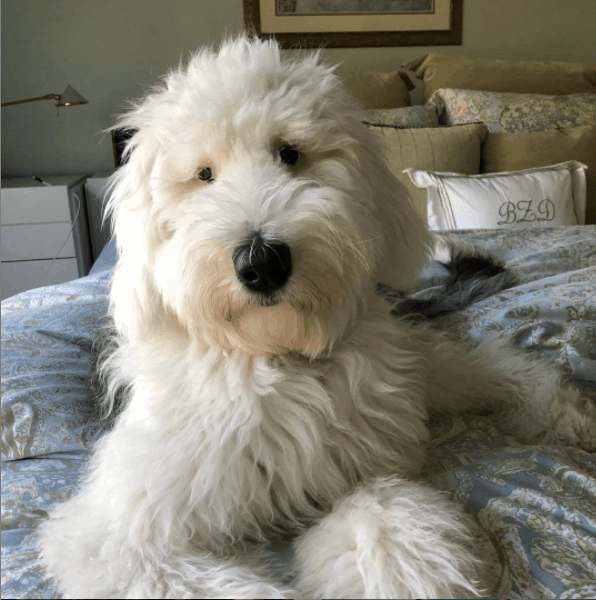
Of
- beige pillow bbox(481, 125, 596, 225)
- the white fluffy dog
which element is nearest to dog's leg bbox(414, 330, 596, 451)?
the white fluffy dog

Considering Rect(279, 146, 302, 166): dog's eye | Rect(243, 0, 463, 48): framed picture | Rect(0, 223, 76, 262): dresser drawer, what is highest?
Rect(243, 0, 463, 48): framed picture

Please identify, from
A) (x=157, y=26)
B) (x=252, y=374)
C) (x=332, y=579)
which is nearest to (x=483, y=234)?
(x=252, y=374)

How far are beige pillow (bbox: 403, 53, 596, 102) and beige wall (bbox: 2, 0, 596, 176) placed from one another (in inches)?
17.4

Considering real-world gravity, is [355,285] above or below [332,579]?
above

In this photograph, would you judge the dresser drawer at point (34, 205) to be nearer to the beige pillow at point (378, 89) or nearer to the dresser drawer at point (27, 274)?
the dresser drawer at point (27, 274)

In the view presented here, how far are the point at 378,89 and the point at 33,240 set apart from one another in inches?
78.2

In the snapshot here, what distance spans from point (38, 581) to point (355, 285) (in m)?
0.56

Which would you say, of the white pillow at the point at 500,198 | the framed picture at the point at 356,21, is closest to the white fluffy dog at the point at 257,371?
the white pillow at the point at 500,198

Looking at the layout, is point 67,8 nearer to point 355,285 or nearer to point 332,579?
point 355,285

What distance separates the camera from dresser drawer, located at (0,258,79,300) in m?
3.22

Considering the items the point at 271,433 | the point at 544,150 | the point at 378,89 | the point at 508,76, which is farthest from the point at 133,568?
the point at 508,76

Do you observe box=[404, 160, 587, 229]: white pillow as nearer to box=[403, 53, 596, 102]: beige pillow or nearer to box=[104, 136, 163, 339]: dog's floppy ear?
box=[403, 53, 596, 102]: beige pillow

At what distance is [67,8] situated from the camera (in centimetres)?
359

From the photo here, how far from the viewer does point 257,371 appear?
873 millimetres
